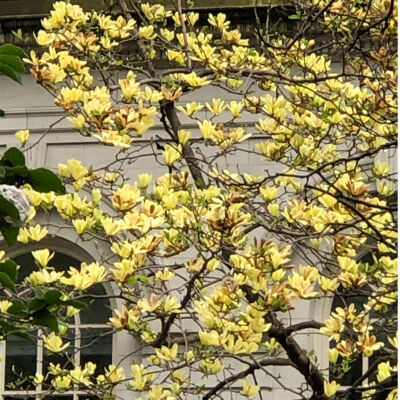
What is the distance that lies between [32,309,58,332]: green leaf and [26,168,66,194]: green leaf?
39 centimetres

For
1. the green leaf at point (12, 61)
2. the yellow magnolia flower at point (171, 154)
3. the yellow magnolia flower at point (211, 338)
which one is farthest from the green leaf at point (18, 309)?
the yellow magnolia flower at point (171, 154)

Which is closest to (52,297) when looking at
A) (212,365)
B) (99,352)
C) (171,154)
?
(212,365)

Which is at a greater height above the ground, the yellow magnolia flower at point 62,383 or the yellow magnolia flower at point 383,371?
the yellow magnolia flower at point 62,383

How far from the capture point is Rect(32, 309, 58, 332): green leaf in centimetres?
426

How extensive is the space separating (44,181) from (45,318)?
438mm

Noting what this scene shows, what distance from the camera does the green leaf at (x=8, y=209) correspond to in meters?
4.15

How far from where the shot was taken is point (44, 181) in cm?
432

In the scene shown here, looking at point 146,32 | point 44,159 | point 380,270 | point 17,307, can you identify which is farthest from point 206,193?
point 44,159

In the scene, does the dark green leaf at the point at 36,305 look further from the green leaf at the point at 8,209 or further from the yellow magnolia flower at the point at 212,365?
the yellow magnolia flower at the point at 212,365

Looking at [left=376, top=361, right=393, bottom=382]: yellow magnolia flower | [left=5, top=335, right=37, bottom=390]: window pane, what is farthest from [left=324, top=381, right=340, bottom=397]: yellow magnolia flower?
[left=5, top=335, right=37, bottom=390]: window pane

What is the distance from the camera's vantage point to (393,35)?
8.94 m

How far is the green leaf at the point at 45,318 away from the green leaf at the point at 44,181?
0.39m

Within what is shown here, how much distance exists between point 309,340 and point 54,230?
102 inches

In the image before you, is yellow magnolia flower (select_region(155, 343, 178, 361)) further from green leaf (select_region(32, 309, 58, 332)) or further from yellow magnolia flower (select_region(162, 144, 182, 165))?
green leaf (select_region(32, 309, 58, 332))
